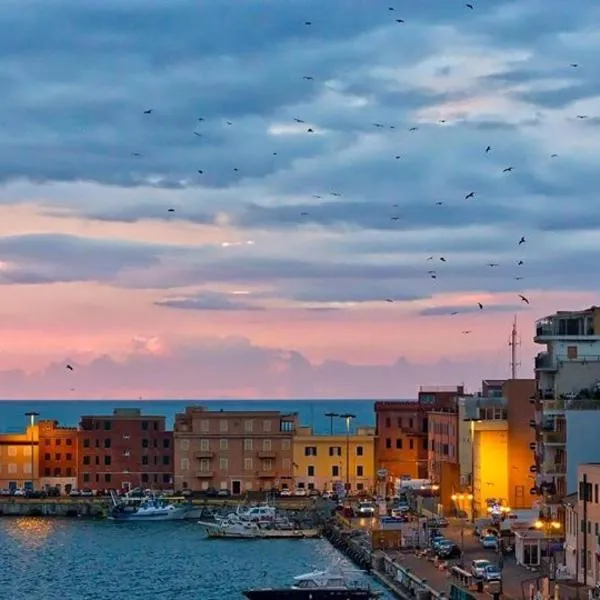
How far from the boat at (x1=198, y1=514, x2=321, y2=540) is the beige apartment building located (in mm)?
14370

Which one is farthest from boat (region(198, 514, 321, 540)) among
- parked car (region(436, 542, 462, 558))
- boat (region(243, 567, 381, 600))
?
boat (region(243, 567, 381, 600))

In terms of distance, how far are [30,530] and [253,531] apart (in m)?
14.0

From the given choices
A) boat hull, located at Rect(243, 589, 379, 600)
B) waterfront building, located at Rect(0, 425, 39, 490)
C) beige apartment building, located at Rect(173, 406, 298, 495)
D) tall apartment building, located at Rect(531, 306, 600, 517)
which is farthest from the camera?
waterfront building, located at Rect(0, 425, 39, 490)

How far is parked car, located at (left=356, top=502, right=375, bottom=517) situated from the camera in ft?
303

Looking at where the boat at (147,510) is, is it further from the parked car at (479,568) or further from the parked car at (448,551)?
the parked car at (479,568)

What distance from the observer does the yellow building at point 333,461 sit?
107 meters

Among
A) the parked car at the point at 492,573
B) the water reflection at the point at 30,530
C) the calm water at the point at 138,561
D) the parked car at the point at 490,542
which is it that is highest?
the parked car at the point at 490,542

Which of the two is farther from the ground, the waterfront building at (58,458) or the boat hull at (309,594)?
the waterfront building at (58,458)

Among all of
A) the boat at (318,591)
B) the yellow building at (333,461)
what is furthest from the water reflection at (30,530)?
the boat at (318,591)

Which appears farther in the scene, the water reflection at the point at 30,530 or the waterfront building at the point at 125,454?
the waterfront building at the point at 125,454

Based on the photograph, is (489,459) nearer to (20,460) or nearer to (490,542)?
(490,542)

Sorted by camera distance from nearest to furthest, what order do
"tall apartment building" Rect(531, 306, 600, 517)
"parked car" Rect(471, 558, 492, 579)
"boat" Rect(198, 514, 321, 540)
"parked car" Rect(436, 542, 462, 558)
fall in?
"parked car" Rect(471, 558, 492, 579) < "tall apartment building" Rect(531, 306, 600, 517) < "parked car" Rect(436, 542, 462, 558) < "boat" Rect(198, 514, 321, 540)

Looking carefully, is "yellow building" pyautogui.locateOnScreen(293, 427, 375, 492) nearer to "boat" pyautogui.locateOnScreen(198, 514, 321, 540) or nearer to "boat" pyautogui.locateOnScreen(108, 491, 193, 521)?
"boat" pyautogui.locateOnScreen(108, 491, 193, 521)

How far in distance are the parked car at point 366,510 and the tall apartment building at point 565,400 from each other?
2363 cm
